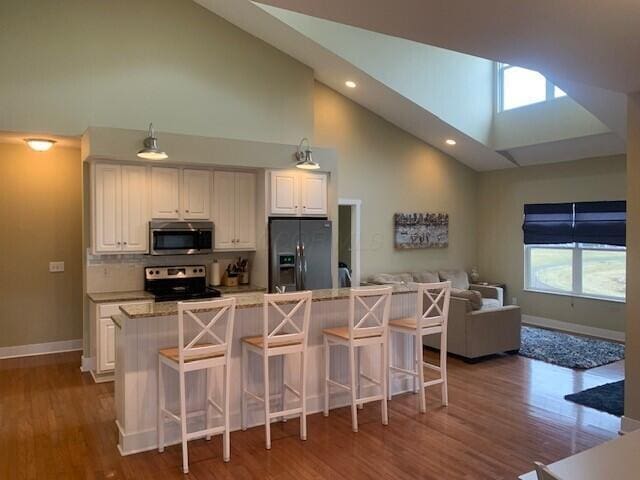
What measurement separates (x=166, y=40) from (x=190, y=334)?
156 inches

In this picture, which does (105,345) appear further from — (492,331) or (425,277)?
(425,277)

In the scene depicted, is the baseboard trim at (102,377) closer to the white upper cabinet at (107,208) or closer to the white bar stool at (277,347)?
the white upper cabinet at (107,208)

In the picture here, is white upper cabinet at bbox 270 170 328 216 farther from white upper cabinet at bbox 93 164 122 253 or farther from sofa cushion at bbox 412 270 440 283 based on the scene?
sofa cushion at bbox 412 270 440 283

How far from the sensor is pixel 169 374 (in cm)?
366

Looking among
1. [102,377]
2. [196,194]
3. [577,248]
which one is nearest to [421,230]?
[577,248]

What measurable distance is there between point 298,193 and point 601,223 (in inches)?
184

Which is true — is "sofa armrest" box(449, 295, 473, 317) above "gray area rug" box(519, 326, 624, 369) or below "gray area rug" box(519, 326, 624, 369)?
above

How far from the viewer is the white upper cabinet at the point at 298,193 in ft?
19.6

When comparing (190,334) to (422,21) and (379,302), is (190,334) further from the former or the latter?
(422,21)

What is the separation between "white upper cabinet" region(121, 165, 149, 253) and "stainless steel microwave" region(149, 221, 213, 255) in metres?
0.10

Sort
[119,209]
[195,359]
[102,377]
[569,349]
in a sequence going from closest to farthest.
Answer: [195,359]
[102,377]
[119,209]
[569,349]

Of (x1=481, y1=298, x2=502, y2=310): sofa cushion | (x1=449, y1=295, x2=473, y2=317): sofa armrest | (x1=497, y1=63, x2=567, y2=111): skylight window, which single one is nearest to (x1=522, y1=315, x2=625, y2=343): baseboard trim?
(x1=481, y1=298, x2=502, y2=310): sofa cushion

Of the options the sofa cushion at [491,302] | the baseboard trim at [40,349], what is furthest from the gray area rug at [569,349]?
the baseboard trim at [40,349]

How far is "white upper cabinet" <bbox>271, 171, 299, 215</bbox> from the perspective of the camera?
19.5ft
